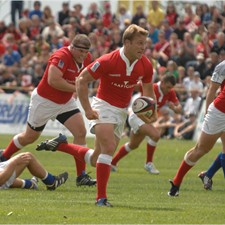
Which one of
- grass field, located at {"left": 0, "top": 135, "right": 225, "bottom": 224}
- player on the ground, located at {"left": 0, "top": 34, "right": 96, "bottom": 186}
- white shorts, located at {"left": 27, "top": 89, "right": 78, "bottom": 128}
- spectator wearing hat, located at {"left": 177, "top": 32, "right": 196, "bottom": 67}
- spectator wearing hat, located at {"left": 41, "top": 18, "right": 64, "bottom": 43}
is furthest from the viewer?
spectator wearing hat, located at {"left": 41, "top": 18, "right": 64, "bottom": 43}

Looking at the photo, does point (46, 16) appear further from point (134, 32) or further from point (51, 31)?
point (134, 32)

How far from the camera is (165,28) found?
33156 mm

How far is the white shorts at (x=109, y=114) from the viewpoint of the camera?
43.7ft

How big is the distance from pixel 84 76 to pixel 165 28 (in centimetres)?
2028

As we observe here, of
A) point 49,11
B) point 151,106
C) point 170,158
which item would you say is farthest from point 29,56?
point 151,106

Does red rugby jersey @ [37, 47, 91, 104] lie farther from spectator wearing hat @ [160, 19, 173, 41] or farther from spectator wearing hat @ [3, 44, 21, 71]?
spectator wearing hat @ [3, 44, 21, 71]

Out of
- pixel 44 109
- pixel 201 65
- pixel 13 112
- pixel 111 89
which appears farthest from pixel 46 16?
pixel 111 89

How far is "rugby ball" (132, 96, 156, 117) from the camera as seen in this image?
44.7ft

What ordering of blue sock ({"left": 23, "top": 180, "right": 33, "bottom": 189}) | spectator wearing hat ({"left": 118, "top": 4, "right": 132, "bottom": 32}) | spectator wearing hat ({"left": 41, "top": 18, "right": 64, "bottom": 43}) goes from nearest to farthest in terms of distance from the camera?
blue sock ({"left": 23, "top": 180, "right": 33, "bottom": 189}) < spectator wearing hat ({"left": 41, "top": 18, "right": 64, "bottom": 43}) < spectator wearing hat ({"left": 118, "top": 4, "right": 132, "bottom": 32})

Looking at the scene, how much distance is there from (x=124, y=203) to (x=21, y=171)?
5.78ft

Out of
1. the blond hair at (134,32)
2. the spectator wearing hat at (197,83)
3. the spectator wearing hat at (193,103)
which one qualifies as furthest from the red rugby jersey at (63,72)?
the spectator wearing hat at (197,83)

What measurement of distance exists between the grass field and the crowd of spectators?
447 inches

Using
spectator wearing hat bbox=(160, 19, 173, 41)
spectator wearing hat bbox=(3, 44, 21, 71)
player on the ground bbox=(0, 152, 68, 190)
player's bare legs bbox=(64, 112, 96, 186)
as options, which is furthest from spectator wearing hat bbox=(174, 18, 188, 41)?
player on the ground bbox=(0, 152, 68, 190)

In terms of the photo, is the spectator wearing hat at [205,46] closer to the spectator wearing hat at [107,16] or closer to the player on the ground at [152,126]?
the spectator wearing hat at [107,16]
